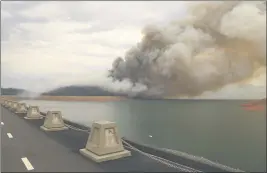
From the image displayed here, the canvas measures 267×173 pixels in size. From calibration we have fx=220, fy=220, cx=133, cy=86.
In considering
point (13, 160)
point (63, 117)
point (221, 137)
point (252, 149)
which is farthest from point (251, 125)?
point (13, 160)

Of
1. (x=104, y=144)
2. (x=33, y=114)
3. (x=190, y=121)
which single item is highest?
(x=33, y=114)

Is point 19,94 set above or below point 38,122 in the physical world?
above

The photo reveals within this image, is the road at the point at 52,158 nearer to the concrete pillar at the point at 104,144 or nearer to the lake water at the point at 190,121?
the concrete pillar at the point at 104,144

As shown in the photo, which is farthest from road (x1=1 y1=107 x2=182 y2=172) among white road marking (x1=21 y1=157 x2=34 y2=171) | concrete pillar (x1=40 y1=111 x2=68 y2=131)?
concrete pillar (x1=40 y1=111 x2=68 y2=131)

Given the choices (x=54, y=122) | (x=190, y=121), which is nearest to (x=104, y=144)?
(x=54, y=122)

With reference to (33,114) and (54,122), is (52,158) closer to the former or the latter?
(54,122)

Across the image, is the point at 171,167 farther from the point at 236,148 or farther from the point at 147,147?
the point at 236,148

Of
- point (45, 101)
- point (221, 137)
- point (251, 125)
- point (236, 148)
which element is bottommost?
point (236, 148)
